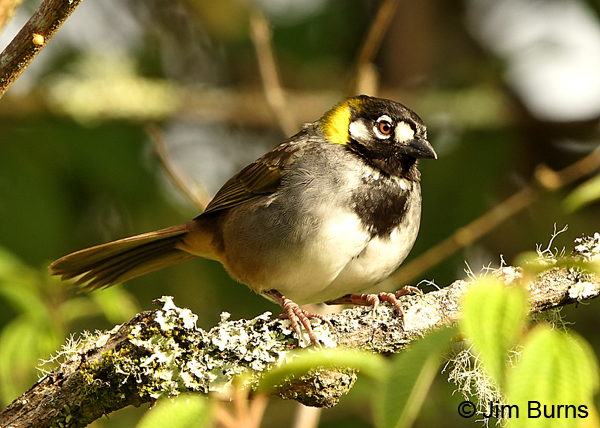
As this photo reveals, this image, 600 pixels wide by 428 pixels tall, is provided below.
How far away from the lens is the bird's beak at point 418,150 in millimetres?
4043

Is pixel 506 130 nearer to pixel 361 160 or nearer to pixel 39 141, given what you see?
pixel 361 160

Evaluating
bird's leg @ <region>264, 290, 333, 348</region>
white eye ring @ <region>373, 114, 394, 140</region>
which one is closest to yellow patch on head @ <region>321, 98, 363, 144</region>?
white eye ring @ <region>373, 114, 394, 140</region>

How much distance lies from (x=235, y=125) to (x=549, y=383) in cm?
568

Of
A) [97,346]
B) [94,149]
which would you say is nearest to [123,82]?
[94,149]

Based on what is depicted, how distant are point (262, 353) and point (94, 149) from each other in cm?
343

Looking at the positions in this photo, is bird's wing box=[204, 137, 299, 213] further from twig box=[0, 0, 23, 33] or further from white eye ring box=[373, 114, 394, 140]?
twig box=[0, 0, 23, 33]

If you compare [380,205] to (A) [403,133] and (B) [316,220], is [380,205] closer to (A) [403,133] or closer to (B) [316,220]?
(B) [316,220]

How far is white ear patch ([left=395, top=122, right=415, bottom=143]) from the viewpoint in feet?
13.7

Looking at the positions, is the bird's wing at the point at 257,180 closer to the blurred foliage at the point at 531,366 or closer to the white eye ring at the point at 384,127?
the white eye ring at the point at 384,127

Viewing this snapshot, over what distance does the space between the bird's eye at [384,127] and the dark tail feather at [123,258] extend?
138 centimetres

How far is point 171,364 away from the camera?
7.75ft

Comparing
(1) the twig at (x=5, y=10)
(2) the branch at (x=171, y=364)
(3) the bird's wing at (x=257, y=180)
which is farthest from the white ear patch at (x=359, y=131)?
(1) the twig at (x=5, y=10)

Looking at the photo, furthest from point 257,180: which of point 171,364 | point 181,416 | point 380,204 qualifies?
point 181,416

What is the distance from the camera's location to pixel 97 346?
241cm
